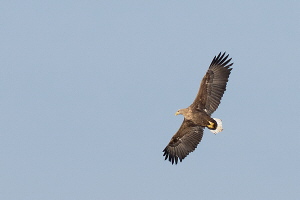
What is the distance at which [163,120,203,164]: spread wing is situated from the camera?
33.0 m

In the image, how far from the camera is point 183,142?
109 feet

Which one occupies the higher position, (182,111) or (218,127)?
(182,111)

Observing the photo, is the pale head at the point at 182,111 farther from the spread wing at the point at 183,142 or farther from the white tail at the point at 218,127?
the white tail at the point at 218,127

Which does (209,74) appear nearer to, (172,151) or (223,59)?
(223,59)

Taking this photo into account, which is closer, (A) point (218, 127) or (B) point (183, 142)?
(A) point (218, 127)

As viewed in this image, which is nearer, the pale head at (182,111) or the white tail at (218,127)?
the white tail at (218,127)

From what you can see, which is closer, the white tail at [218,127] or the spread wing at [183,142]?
the white tail at [218,127]

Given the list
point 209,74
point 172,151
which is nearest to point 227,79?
point 209,74

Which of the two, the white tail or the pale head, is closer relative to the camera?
the white tail

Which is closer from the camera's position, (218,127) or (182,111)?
(218,127)

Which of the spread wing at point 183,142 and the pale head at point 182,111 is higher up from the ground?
the pale head at point 182,111

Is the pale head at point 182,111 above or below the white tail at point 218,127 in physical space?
above

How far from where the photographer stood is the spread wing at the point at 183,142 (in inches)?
1299

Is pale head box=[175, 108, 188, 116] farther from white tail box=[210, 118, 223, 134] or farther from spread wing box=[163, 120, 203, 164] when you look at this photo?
white tail box=[210, 118, 223, 134]
